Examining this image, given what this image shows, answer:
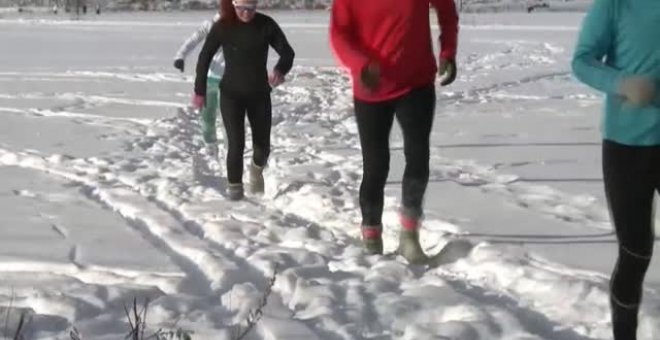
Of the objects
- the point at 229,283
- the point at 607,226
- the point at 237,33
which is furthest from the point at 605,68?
the point at 237,33

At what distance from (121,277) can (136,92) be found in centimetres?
1155

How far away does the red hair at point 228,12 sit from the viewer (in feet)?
23.9

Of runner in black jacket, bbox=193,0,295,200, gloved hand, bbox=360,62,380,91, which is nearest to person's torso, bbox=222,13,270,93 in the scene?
runner in black jacket, bbox=193,0,295,200

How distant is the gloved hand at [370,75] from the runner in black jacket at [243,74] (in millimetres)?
2317

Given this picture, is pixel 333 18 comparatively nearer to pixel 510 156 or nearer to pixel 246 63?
pixel 246 63

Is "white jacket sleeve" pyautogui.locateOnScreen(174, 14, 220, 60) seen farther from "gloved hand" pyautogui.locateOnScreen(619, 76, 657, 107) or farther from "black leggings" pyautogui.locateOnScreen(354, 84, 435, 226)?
"gloved hand" pyautogui.locateOnScreen(619, 76, 657, 107)

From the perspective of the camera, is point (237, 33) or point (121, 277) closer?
point (121, 277)

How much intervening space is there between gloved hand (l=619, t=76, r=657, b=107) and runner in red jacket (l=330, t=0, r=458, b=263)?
1.76 metres

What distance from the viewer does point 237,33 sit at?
24.2 feet

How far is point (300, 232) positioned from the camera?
20.4ft

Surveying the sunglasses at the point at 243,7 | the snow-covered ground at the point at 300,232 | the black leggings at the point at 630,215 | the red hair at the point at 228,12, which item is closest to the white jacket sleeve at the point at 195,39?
the snow-covered ground at the point at 300,232

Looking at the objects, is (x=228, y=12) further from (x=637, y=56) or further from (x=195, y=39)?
(x=637, y=56)

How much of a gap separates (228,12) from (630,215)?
4143mm

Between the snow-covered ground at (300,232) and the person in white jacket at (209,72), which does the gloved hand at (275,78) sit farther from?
the snow-covered ground at (300,232)
